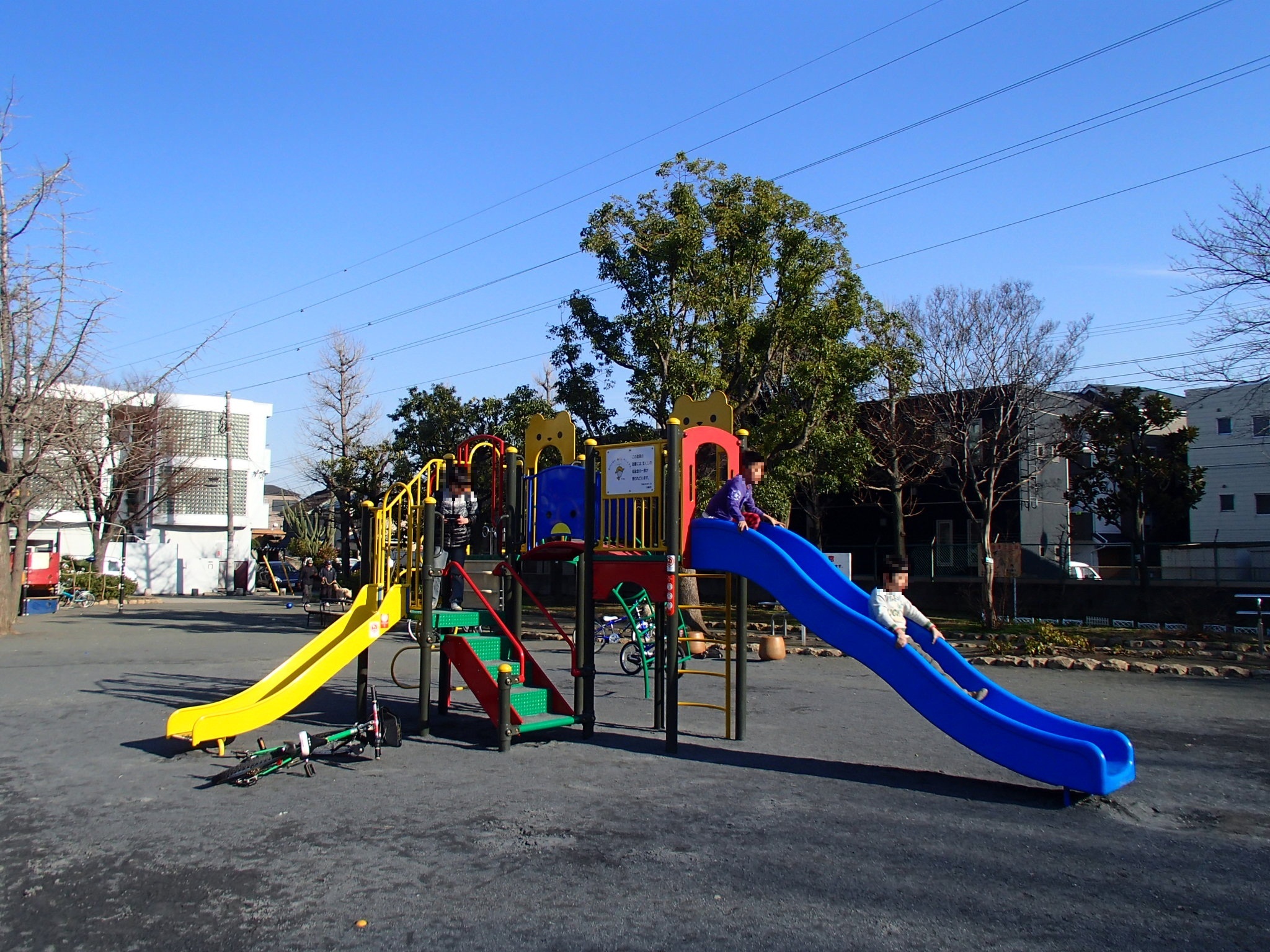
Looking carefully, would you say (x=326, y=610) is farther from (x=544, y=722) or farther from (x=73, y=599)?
(x=73, y=599)

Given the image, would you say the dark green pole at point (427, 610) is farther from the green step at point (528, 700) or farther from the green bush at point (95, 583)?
the green bush at point (95, 583)

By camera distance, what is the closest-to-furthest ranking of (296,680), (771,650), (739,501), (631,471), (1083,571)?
(296,680)
(739,501)
(631,471)
(771,650)
(1083,571)

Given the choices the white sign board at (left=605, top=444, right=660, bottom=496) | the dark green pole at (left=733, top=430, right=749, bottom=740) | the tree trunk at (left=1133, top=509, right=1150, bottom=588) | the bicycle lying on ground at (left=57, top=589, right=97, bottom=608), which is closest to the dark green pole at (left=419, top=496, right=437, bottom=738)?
the white sign board at (left=605, top=444, right=660, bottom=496)

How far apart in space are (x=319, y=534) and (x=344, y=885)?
48.3 meters

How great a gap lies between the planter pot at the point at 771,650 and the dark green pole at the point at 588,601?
26.0 feet

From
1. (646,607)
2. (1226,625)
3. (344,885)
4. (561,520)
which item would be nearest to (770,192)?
(646,607)

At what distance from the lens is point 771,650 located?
17.1 metres

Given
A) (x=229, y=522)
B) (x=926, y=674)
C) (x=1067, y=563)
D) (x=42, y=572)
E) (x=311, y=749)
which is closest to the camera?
(x=926, y=674)

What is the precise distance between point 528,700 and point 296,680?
2132 millimetres

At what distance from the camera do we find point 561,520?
1012 centimetres

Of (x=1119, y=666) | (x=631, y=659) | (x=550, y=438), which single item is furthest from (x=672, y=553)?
(x=1119, y=666)

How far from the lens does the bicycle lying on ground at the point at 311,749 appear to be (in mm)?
7285

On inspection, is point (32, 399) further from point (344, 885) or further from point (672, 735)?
point (344, 885)

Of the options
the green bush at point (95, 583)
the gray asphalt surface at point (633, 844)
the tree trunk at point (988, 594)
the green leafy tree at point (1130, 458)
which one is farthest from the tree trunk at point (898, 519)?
the green bush at point (95, 583)
